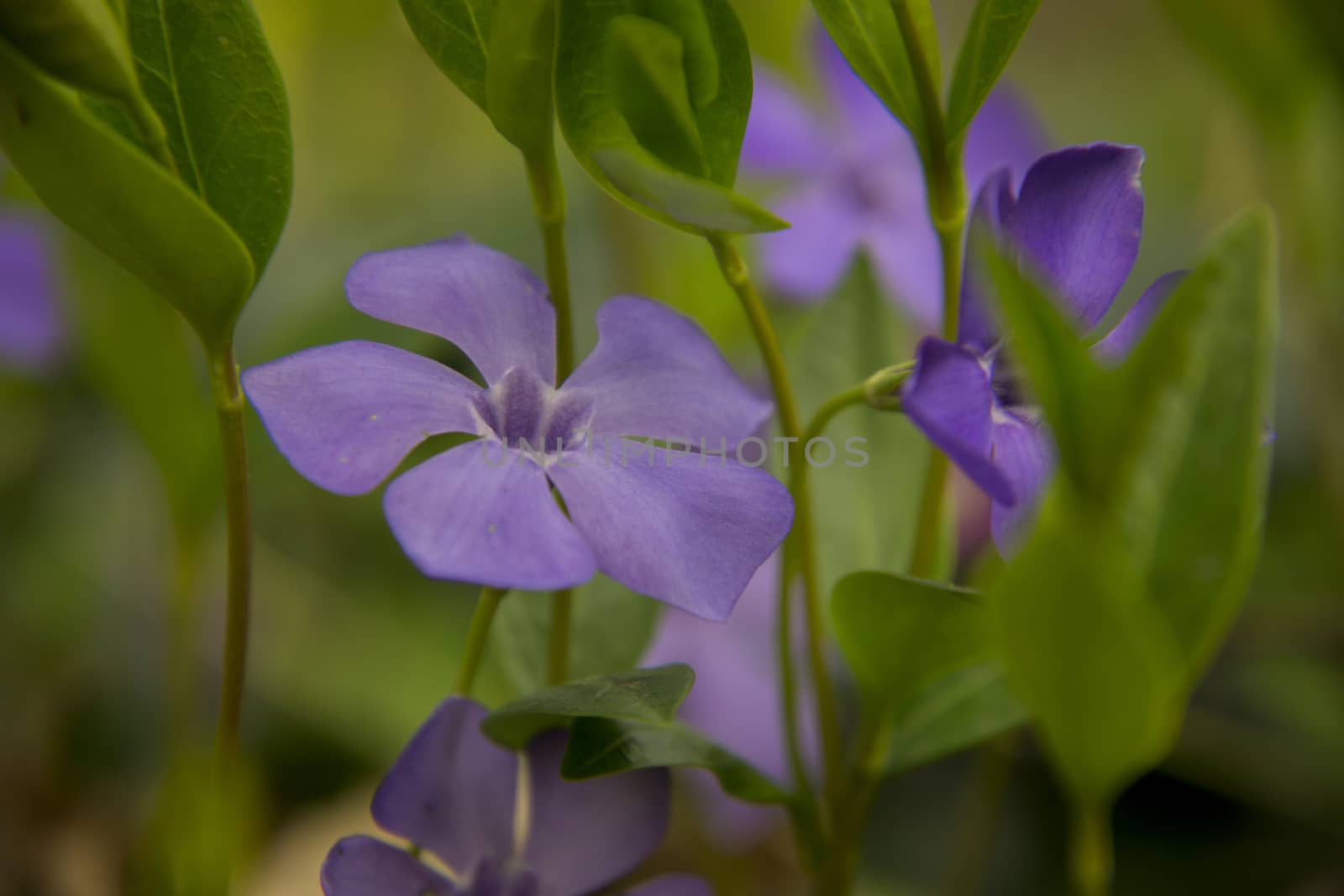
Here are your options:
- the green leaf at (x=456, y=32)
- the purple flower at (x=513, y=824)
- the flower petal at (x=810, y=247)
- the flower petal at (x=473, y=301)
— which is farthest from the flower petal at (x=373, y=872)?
the flower petal at (x=810, y=247)

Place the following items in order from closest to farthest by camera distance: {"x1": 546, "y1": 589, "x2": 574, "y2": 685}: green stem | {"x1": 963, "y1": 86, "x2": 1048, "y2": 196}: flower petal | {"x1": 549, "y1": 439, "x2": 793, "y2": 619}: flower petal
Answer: {"x1": 549, "y1": 439, "x2": 793, "y2": 619}: flower petal, {"x1": 546, "y1": 589, "x2": 574, "y2": 685}: green stem, {"x1": 963, "y1": 86, "x2": 1048, "y2": 196}: flower petal

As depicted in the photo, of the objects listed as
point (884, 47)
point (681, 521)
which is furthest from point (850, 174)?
point (681, 521)

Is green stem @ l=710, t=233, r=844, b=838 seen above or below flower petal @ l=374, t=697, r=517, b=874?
above

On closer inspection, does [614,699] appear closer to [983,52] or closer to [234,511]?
[234,511]

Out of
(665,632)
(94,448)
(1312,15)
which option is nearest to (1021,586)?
(665,632)

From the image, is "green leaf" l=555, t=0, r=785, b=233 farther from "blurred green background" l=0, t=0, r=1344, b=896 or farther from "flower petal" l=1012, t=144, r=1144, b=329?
"blurred green background" l=0, t=0, r=1344, b=896

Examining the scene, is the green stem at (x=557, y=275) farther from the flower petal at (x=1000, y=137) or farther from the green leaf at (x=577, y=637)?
the flower petal at (x=1000, y=137)

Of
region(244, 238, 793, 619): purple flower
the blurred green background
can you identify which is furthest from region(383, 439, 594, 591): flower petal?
the blurred green background
